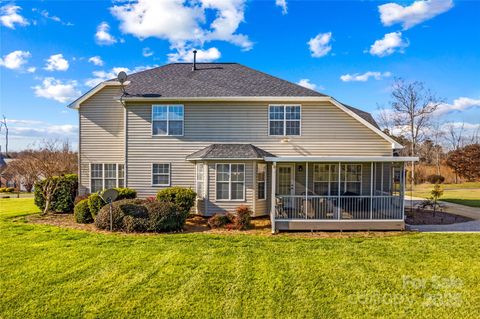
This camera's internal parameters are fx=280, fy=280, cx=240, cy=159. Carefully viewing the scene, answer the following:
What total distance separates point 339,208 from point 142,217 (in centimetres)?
765

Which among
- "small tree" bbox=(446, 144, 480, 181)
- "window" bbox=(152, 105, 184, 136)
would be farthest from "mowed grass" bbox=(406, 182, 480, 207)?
"window" bbox=(152, 105, 184, 136)

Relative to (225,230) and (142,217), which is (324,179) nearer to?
(225,230)

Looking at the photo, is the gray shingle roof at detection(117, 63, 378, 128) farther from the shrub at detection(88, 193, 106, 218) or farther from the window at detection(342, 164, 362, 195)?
the shrub at detection(88, 193, 106, 218)

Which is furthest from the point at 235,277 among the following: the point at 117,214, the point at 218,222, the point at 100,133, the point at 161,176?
the point at 100,133

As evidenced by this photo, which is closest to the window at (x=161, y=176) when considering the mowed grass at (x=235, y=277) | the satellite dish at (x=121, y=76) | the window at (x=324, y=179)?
the satellite dish at (x=121, y=76)

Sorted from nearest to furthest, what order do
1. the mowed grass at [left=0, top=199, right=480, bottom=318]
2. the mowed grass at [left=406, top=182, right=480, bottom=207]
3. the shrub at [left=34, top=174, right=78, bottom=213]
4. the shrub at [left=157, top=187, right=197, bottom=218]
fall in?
the mowed grass at [left=0, top=199, right=480, bottom=318] < the shrub at [left=157, top=187, right=197, bottom=218] < the shrub at [left=34, top=174, right=78, bottom=213] < the mowed grass at [left=406, top=182, right=480, bottom=207]

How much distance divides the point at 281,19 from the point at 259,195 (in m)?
10.3

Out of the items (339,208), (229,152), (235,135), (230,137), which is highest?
(235,135)

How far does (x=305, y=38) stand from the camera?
1816 centimetres

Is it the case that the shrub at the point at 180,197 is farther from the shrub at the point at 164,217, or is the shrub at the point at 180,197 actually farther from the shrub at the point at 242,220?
the shrub at the point at 242,220

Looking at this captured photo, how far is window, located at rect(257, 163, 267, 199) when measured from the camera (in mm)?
13500

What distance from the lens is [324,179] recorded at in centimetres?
1437

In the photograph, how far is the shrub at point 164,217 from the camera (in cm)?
1052

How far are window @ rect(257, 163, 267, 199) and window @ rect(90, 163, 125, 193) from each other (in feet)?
23.8
